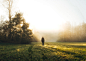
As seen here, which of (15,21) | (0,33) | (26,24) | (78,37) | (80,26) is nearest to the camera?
(0,33)

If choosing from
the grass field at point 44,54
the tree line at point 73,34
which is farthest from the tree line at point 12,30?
the tree line at point 73,34

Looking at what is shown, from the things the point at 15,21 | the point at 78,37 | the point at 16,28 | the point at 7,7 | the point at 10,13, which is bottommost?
the point at 78,37

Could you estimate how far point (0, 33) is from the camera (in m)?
33.3

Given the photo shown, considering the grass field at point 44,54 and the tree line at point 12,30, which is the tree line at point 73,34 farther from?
the grass field at point 44,54

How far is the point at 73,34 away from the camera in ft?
302

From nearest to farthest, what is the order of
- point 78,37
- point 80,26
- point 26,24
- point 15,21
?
point 15,21 → point 26,24 → point 78,37 → point 80,26

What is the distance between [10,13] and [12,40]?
434 inches

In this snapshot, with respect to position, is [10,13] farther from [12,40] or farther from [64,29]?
[64,29]

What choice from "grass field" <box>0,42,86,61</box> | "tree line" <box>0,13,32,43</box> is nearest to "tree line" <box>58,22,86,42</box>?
"tree line" <box>0,13,32,43</box>

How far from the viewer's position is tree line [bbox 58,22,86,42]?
8828cm

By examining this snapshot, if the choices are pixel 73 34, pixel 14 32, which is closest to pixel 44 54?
pixel 14 32

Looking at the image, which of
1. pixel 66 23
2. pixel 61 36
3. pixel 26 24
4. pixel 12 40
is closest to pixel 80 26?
pixel 66 23

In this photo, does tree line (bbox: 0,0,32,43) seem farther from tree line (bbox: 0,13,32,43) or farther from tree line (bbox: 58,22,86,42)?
tree line (bbox: 58,22,86,42)

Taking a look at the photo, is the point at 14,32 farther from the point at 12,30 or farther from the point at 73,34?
the point at 73,34
